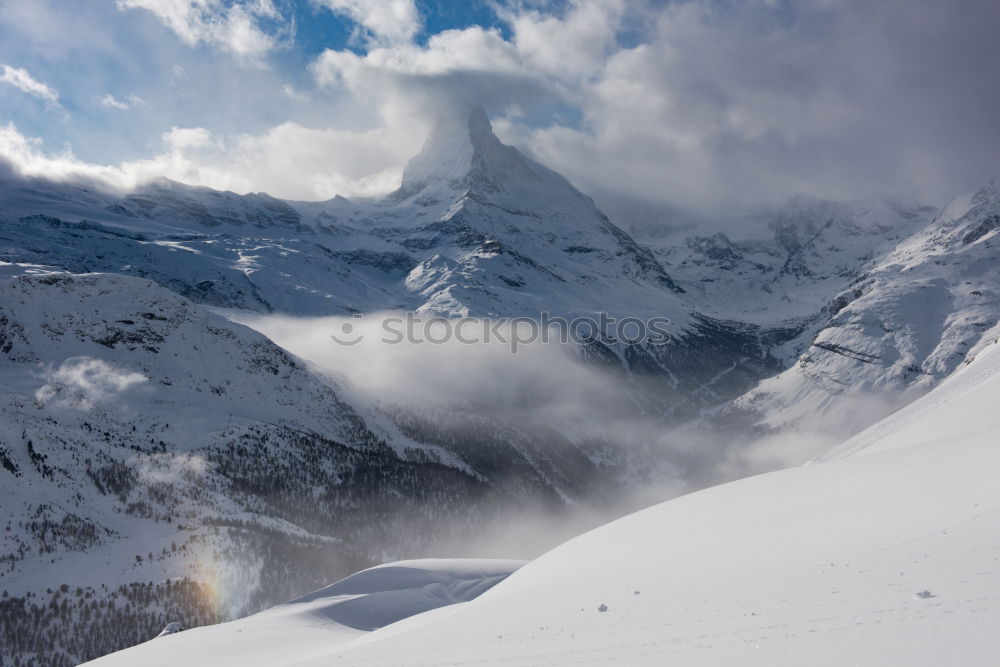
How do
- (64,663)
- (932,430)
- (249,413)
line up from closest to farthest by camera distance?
(932,430) → (64,663) → (249,413)

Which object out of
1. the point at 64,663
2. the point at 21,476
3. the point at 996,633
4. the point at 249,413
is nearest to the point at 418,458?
the point at 249,413

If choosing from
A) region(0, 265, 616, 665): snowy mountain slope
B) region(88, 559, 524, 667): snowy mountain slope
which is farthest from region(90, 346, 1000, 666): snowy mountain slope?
region(0, 265, 616, 665): snowy mountain slope

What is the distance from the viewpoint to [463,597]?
5684 cm

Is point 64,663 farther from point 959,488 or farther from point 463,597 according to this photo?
point 959,488

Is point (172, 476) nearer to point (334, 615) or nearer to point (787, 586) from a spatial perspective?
point (334, 615)

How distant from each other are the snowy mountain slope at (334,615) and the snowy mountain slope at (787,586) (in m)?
2.10

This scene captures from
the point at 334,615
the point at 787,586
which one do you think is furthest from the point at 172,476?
the point at 787,586

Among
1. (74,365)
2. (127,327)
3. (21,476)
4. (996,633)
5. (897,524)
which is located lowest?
(996,633)

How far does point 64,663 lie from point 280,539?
1583 inches

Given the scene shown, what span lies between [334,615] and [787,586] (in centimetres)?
4008

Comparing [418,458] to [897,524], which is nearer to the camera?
[897,524]

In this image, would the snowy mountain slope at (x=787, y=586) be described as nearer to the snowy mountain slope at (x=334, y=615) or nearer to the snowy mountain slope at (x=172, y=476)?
the snowy mountain slope at (x=334, y=615)

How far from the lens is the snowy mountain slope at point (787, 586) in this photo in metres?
12.0

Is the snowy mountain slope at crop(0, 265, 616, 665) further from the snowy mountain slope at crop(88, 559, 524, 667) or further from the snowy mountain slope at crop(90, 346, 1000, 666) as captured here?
the snowy mountain slope at crop(90, 346, 1000, 666)
